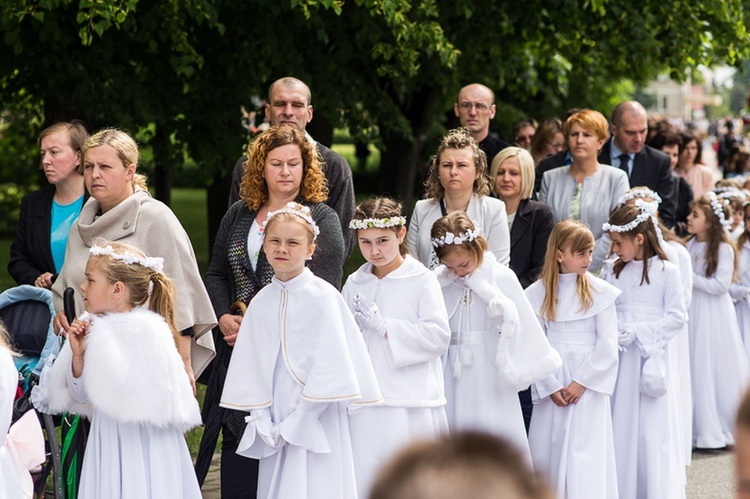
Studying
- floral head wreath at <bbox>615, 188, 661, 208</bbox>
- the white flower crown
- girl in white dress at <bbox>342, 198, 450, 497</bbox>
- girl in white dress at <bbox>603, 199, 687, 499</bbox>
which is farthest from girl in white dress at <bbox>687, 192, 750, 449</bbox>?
girl in white dress at <bbox>342, 198, 450, 497</bbox>

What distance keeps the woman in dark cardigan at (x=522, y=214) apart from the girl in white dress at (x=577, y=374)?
0.65 meters

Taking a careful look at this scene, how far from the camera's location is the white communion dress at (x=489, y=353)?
6.27 m

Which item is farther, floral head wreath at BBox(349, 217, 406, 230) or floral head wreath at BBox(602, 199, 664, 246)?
floral head wreath at BBox(602, 199, 664, 246)

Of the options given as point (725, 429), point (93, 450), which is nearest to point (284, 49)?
point (725, 429)

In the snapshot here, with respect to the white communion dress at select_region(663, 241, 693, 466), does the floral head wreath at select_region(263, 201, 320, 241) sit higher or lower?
higher

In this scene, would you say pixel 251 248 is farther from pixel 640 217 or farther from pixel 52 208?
pixel 640 217

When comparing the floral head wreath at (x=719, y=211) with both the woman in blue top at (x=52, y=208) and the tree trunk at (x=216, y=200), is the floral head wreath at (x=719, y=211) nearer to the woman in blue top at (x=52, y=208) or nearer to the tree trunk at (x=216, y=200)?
the woman in blue top at (x=52, y=208)

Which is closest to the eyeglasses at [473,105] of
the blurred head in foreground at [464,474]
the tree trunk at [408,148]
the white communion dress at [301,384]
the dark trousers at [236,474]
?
the white communion dress at [301,384]

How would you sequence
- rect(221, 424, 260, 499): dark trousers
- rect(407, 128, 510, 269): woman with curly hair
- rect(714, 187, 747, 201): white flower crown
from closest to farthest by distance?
rect(221, 424, 260, 499): dark trousers, rect(407, 128, 510, 269): woman with curly hair, rect(714, 187, 747, 201): white flower crown

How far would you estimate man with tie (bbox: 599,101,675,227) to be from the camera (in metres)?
8.62

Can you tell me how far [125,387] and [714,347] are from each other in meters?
5.63

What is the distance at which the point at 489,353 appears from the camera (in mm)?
6398

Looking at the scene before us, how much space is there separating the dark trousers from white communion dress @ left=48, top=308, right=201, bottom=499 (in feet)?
2.70

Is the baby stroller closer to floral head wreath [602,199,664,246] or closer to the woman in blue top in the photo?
the woman in blue top
